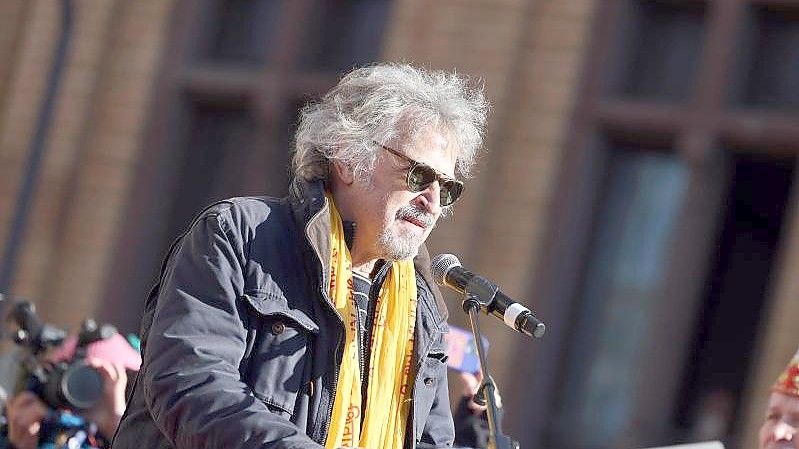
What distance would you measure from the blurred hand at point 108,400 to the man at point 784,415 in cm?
198

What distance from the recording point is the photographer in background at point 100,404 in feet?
17.7

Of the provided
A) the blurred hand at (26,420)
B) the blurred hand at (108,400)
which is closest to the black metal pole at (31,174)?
the blurred hand at (26,420)

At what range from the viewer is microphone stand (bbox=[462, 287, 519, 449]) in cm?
354

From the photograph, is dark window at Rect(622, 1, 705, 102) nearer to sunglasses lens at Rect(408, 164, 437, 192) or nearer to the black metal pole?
the black metal pole

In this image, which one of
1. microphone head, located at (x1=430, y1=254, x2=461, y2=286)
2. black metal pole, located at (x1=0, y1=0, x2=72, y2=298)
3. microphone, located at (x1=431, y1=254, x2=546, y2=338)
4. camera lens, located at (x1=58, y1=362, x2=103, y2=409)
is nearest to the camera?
microphone, located at (x1=431, y1=254, x2=546, y2=338)

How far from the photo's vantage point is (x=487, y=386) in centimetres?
367

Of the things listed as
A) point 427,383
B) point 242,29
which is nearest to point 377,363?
point 427,383

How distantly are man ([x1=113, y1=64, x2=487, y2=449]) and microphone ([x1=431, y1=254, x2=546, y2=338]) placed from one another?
99 millimetres

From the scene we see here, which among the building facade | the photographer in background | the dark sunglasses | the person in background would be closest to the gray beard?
the dark sunglasses

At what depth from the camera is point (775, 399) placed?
4637 millimetres

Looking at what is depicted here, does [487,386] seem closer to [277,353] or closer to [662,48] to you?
[277,353]

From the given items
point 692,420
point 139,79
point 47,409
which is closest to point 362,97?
point 47,409

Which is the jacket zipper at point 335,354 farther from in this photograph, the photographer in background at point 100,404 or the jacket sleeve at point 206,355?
the photographer in background at point 100,404

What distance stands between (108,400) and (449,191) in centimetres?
179
